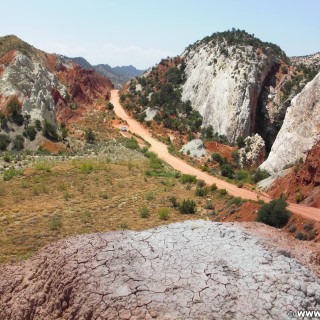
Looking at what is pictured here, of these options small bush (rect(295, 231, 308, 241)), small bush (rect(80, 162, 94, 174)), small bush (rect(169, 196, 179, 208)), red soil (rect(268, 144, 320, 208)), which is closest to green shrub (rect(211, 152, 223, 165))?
red soil (rect(268, 144, 320, 208))

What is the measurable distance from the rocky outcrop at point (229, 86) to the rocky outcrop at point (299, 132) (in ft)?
57.7

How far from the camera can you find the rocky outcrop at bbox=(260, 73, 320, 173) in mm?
43188

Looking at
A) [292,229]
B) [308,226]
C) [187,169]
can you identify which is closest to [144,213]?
[292,229]

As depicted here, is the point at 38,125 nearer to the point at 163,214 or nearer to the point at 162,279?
the point at 163,214

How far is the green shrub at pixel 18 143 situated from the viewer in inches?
→ 1644

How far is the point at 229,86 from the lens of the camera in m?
69.2

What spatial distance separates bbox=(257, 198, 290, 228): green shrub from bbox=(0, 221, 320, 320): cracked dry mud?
9.22 metres

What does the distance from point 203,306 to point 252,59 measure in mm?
68692

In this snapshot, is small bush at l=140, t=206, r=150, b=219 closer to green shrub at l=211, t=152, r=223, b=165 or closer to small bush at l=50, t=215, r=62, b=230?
small bush at l=50, t=215, r=62, b=230

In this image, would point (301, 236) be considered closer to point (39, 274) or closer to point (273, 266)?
point (273, 266)

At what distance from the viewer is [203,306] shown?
297 inches

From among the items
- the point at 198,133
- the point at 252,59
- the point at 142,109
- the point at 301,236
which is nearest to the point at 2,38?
the point at 142,109

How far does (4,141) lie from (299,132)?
33025 mm

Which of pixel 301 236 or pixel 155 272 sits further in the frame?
pixel 301 236
